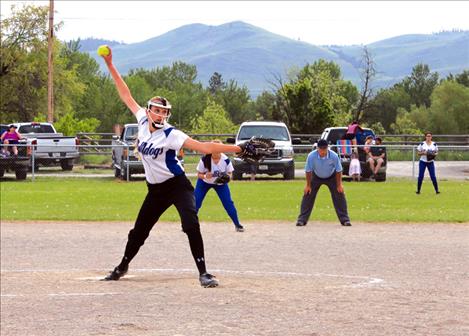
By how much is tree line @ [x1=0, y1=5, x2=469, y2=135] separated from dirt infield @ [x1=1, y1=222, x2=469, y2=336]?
2.33 metres

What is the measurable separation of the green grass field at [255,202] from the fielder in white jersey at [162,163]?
10678 millimetres

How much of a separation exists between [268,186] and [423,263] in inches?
704

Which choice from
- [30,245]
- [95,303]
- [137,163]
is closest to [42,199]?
[137,163]

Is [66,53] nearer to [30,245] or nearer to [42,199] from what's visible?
[42,199]

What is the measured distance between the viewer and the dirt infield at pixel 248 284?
1045 centimetres

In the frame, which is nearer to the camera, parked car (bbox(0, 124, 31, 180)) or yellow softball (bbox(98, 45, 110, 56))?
yellow softball (bbox(98, 45, 110, 56))

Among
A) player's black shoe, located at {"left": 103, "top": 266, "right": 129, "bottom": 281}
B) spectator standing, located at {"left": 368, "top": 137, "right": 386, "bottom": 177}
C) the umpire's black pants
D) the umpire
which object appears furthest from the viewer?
spectator standing, located at {"left": 368, "top": 137, "right": 386, "bottom": 177}

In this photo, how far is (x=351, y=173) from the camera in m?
27.2

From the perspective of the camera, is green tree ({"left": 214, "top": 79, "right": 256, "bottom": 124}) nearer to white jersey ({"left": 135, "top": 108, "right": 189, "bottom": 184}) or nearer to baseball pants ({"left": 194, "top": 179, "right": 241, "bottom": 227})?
baseball pants ({"left": 194, "top": 179, "right": 241, "bottom": 227})

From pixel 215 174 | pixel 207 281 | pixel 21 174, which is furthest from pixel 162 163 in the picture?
pixel 21 174

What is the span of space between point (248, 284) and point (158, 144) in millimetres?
3153

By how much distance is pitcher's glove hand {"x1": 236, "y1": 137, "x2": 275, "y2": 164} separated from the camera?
1020 centimetres

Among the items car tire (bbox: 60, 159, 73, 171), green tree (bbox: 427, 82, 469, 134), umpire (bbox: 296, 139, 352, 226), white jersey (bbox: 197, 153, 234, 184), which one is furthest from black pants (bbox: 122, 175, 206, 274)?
car tire (bbox: 60, 159, 73, 171)

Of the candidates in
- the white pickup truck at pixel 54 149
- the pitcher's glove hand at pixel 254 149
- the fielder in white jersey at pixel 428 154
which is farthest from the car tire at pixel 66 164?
the pitcher's glove hand at pixel 254 149
